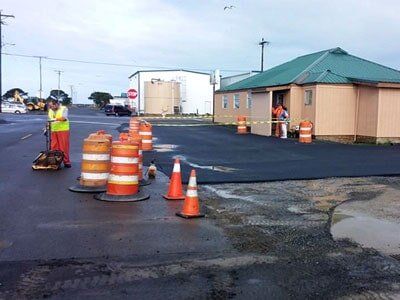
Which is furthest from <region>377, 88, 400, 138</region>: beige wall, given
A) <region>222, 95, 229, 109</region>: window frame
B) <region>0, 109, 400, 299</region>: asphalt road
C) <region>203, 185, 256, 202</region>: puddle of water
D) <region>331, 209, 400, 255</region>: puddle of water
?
<region>222, 95, 229, 109</region>: window frame

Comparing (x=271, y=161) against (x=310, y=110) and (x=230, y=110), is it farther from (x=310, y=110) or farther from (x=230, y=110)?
(x=230, y=110)

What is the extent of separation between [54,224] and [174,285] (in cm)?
319

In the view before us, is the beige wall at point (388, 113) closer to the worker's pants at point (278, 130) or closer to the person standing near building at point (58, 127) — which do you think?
the worker's pants at point (278, 130)

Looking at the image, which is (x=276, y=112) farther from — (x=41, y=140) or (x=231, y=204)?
(x=231, y=204)

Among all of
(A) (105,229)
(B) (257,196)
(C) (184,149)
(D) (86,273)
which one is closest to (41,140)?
(C) (184,149)

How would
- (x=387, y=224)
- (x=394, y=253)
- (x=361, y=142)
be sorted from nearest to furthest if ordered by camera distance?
1. (x=394, y=253)
2. (x=387, y=224)
3. (x=361, y=142)

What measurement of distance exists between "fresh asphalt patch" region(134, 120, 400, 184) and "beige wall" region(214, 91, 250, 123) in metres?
16.9

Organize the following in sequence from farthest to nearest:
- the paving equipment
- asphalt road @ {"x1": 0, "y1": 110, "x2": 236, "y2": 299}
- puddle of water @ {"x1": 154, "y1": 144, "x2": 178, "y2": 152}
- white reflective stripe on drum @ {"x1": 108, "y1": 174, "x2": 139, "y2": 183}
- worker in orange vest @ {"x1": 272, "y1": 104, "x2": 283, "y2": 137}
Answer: worker in orange vest @ {"x1": 272, "y1": 104, "x2": 283, "y2": 137} → puddle of water @ {"x1": 154, "y1": 144, "x2": 178, "y2": 152} → the paving equipment → white reflective stripe on drum @ {"x1": 108, "y1": 174, "x2": 139, "y2": 183} → asphalt road @ {"x1": 0, "y1": 110, "x2": 236, "y2": 299}

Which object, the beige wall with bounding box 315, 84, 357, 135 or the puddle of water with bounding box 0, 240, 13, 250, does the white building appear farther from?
the puddle of water with bounding box 0, 240, 13, 250

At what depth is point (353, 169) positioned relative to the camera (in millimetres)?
15023

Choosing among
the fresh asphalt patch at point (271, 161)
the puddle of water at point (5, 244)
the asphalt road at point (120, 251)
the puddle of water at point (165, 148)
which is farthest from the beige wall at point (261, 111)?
the puddle of water at point (5, 244)

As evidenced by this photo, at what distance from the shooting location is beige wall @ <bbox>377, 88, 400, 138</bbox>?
25.4m

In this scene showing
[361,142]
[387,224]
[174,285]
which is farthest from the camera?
[361,142]

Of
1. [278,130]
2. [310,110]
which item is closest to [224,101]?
[278,130]
